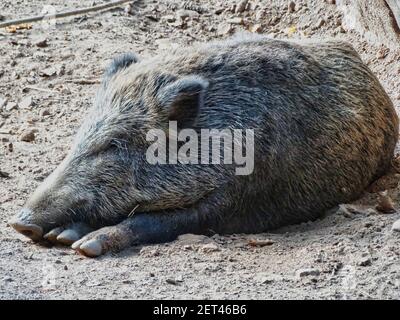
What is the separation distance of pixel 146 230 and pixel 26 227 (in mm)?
808

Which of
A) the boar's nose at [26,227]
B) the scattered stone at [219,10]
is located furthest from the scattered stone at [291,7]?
A: the boar's nose at [26,227]

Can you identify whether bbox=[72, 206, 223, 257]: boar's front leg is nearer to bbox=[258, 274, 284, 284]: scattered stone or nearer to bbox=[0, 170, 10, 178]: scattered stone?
bbox=[258, 274, 284, 284]: scattered stone

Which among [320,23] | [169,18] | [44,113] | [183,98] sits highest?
[169,18]

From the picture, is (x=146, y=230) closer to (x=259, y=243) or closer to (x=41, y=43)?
(x=259, y=243)

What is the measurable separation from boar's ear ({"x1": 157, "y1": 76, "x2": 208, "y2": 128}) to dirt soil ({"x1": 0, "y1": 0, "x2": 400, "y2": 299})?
87cm

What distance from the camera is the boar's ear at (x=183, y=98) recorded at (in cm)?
623

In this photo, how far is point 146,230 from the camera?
612 centimetres

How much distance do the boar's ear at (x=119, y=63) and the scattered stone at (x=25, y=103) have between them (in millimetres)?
2094

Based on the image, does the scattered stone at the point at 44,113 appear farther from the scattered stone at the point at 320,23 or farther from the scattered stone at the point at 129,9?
the scattered stone at the point at 320,23

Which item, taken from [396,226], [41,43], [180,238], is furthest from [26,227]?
[41,43]

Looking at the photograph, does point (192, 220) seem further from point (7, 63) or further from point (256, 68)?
point (7, 63)


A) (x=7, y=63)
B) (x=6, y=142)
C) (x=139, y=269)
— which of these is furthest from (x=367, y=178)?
(x=7, y=63)

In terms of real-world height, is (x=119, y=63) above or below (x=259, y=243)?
above
